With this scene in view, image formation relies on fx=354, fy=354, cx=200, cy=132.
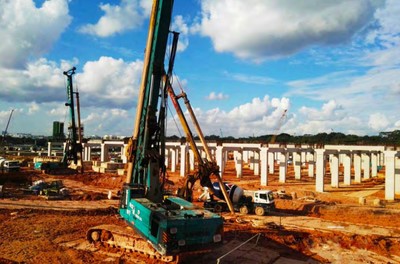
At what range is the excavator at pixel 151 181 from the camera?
13.1 meters

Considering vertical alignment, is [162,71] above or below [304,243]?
above

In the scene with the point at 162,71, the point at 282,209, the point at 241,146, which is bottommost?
the point at 282,209

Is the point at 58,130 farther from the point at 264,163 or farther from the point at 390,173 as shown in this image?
the point at 390,173

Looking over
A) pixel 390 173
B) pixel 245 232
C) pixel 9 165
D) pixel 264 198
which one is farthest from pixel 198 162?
pixel 9 165

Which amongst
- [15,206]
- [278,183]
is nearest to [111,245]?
[15,206]

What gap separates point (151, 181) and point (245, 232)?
7015 mm

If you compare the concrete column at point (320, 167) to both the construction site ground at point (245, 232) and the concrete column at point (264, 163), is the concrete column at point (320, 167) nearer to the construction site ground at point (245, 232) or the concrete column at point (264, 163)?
the construction site ground at point (245, 232)

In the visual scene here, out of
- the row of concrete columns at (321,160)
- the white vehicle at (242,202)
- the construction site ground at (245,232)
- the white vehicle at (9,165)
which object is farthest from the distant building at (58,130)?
the white vehicle at (242,202)

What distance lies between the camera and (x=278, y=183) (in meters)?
46.4

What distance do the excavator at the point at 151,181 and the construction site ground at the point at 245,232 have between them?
2.59 ft

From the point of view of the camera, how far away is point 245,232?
19.9 m

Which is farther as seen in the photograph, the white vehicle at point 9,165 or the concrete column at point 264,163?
the white vehicle at point 9,165

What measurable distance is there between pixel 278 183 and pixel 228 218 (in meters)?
23.4

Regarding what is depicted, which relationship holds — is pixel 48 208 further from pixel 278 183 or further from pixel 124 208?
pixel 278 183
